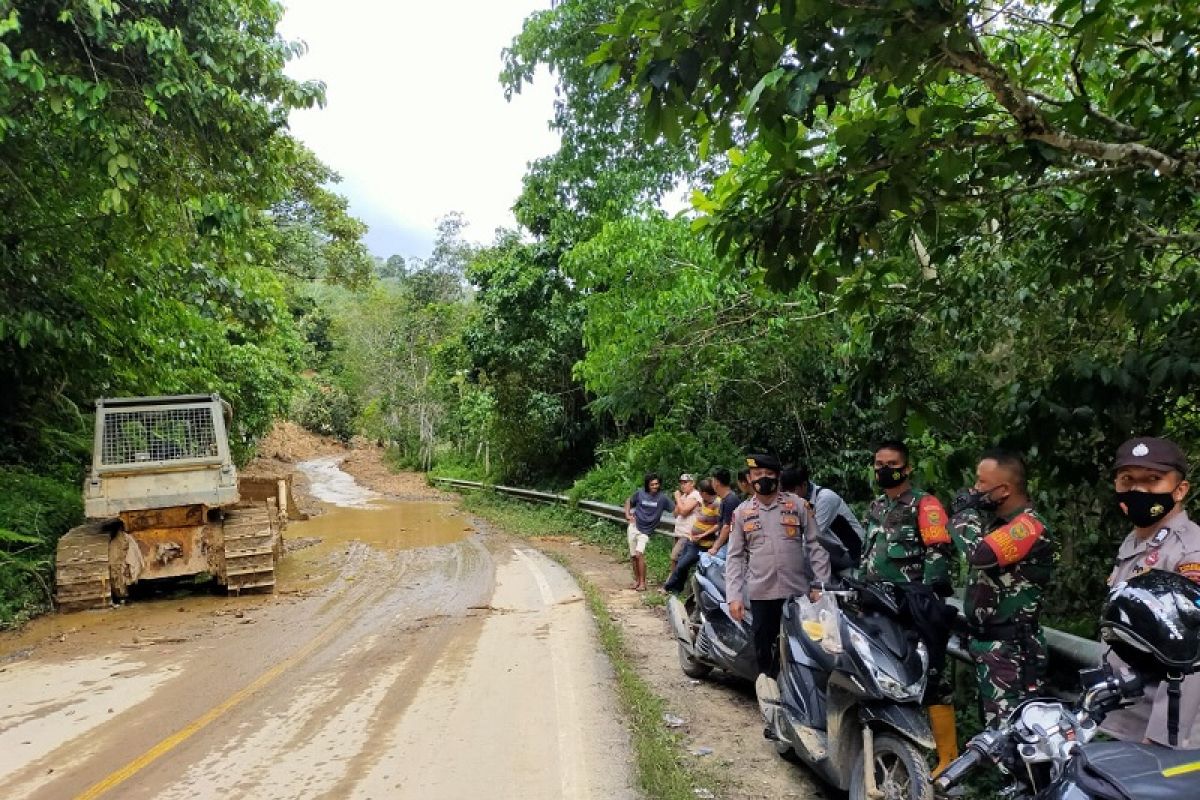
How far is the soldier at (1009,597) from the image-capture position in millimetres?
3227

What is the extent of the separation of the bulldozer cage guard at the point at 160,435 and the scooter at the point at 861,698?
895cm

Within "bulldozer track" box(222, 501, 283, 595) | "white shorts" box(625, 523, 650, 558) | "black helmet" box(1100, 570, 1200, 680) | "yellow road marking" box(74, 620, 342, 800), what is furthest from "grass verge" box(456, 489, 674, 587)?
"black helmet" box(1100, 570, 1200, 680)

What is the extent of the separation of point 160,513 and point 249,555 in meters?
1.23

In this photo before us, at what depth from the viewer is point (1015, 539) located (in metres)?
3.24

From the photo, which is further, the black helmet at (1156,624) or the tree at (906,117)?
the tree at (906,117)

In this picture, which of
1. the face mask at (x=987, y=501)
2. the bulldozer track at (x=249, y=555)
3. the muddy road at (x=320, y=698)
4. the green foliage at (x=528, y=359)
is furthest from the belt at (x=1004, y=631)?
the green foliage at (x=528, y=359)

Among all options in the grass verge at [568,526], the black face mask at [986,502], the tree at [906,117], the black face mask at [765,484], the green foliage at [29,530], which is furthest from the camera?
the grass verge at [568,526]

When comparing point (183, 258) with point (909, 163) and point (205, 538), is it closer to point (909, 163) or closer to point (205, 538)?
point (205, 538)

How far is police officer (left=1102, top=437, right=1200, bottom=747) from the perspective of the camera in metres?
2.42

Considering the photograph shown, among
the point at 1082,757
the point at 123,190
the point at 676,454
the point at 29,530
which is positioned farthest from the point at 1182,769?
the point at 29,530

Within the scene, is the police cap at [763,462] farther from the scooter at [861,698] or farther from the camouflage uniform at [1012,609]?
the camouflage uniform at [1012,609]

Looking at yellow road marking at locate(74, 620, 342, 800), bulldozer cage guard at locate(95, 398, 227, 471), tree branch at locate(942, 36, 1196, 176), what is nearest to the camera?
tree branch at locate(942, 36, 1196, 176)

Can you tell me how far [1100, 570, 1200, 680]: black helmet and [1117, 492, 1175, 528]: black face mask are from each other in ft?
1.85

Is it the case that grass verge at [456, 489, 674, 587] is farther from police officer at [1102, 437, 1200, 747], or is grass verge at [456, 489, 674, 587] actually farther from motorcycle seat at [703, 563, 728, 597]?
police officer at [1102, 437, 1200, 747]
